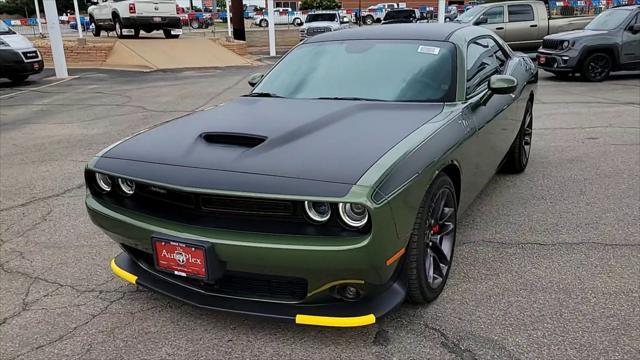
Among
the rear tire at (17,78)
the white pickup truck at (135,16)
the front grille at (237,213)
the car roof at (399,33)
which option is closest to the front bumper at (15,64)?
the rear tire at (17,78)

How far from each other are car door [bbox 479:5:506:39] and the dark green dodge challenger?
1331cm

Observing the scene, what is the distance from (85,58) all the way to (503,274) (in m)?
18.1

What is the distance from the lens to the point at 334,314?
2.46 meters

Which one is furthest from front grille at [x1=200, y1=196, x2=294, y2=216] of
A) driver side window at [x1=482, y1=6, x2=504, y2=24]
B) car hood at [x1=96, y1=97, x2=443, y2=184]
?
driver side window at [x1=482, y1=6, x2=504, y2=24]

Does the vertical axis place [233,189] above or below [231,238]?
above

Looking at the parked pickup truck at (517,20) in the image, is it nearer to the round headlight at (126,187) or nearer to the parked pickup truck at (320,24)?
the parked pickup truck at (320,24)

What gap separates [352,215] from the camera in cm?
233

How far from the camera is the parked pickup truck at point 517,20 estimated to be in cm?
1582

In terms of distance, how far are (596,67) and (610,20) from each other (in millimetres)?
1187

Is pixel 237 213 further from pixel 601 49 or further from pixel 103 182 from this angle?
pixel 601 49

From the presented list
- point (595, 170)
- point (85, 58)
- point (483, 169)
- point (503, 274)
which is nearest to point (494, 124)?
point (483, 169)

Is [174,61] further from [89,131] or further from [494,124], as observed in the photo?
[494,124]

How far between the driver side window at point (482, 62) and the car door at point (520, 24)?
39.1 feet

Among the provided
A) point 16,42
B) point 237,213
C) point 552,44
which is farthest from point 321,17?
point 237,213
